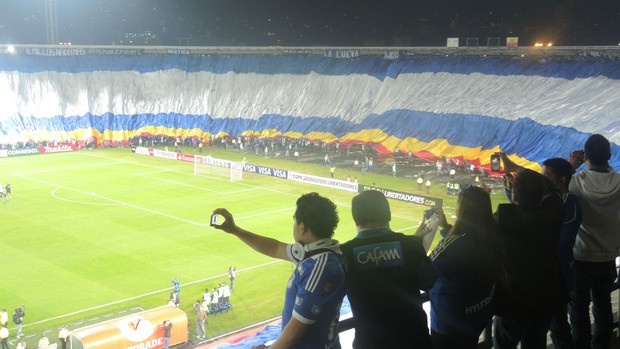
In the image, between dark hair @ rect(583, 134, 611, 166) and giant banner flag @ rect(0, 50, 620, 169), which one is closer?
dark hair @ rect(583, 134, 611, 166)

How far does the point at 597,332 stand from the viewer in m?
6.32

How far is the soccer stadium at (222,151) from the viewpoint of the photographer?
27.4m

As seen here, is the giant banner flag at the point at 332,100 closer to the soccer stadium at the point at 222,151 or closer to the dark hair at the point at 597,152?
the soccer stadium at the point at 222,151

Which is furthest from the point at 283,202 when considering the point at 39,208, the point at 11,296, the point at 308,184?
the point at 11,296

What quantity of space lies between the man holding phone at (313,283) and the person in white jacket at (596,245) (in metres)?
2.84

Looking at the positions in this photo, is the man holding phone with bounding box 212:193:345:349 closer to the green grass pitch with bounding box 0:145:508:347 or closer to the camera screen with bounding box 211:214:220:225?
the camera screen with bounding box 211:214:220:225

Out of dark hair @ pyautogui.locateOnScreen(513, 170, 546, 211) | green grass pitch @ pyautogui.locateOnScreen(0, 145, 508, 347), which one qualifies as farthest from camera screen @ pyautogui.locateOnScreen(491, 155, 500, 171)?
green grass pitch @ pyautogui.locateOnScreen(0, 145, 508, 347)

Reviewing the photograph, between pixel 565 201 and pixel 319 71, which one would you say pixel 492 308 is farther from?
pixel 319 71

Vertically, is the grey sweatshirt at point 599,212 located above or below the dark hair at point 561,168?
below

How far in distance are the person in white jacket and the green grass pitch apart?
18.3 metres

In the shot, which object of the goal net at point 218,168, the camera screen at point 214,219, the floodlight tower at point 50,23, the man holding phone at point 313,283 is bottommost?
the goal net at point 218,168

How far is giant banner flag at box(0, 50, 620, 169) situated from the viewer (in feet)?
159

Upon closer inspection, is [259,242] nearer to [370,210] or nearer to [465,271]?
[370,210]

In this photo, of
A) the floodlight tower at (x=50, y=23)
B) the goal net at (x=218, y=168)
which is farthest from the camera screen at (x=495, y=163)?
the floodlight tower at (x=50, y=23)
